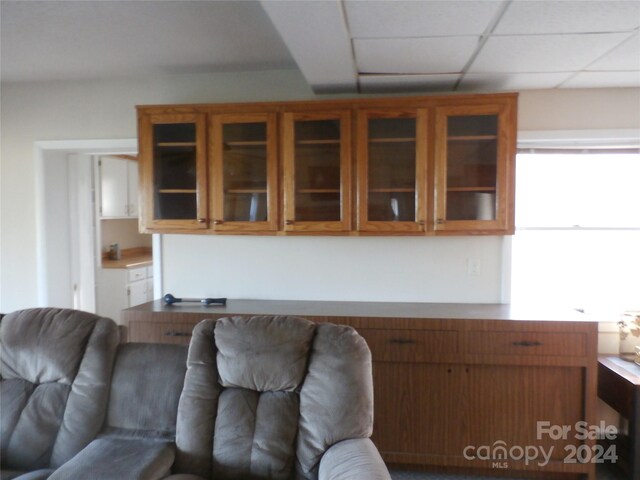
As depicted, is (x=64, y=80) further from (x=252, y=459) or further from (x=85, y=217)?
(x=252, y=459)

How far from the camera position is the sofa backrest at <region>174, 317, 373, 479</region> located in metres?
1.64

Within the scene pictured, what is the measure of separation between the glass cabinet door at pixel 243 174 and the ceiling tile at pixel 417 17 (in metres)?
0.99

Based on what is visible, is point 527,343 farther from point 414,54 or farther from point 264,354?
point 414,54

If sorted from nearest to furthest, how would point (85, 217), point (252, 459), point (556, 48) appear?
1. point (252, 459)
2. point (556, 48)
3. point (85, 217)

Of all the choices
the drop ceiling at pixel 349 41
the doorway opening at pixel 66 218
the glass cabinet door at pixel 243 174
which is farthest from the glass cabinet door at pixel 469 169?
the doorway opening at pixel 66 218

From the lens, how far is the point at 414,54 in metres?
2.23

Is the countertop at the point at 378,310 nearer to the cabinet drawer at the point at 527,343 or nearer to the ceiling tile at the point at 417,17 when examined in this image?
the cabinet drawer at the point at 527,343

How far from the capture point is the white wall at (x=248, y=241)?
2887 mm

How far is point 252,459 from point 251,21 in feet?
6.91

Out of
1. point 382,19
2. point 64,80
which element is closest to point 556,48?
point 382,19


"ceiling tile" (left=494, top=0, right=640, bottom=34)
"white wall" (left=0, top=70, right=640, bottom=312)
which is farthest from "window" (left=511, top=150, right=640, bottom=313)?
"ceiling tile" (left=494, top=0, right=640, bottom=34)

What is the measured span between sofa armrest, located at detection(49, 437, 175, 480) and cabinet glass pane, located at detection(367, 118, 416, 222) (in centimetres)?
170

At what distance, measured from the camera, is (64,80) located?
10.6ft

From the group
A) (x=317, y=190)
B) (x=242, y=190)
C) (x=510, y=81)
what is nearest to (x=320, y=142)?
(x=317, y=190)
